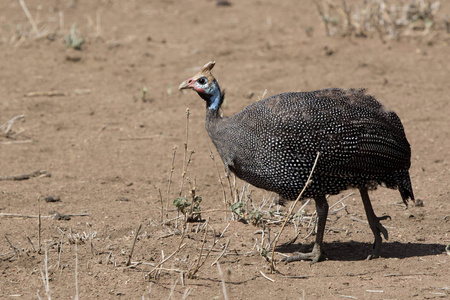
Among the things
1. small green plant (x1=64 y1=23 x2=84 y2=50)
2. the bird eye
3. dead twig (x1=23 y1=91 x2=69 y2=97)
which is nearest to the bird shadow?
the bird eye

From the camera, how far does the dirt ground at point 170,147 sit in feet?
14.5

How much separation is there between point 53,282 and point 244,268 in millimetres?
1234

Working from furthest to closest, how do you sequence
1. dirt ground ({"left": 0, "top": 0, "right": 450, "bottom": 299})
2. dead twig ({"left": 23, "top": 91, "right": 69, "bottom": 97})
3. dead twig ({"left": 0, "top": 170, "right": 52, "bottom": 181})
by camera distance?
dead twig ({"left": 23, "top": 91, "right": 69, "bottom": 97})
dead twig ({"left": 0, "top": 170, "right": 52, "bottom": 181})
dirt ground ({"left": 0, "top": 0, "right": 450, "bottom": 299})

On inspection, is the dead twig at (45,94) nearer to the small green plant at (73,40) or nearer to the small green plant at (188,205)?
the small green plant at (73,40)

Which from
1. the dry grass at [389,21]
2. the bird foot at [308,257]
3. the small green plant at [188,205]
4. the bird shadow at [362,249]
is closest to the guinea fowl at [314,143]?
the bird foot at [308,257]

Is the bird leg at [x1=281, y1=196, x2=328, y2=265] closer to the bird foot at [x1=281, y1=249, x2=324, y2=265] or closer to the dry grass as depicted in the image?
the bird foot at [x1=281, y1=249, x2=324, y2=265]

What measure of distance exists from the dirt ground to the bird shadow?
20 millimetres

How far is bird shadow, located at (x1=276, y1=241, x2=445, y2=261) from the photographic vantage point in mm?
4961

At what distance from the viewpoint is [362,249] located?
5.13 meters

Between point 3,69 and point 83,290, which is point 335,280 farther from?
point 3,69

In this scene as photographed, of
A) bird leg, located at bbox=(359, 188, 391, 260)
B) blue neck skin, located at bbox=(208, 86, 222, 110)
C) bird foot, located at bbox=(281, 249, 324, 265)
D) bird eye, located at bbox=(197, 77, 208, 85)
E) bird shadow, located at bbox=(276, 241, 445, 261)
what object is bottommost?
bird shadow, located at bbox=(276, 241, 445, 261)

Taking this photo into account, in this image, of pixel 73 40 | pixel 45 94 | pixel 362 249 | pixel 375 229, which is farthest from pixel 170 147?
pixel 73 40

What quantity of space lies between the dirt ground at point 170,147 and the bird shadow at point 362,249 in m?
0.02

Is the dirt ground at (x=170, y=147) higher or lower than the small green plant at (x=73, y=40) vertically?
lower
